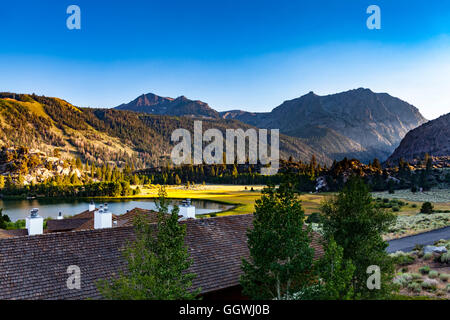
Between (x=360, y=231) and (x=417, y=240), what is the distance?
28263 millimetres

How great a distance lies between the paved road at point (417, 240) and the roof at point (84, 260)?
21.5 meters

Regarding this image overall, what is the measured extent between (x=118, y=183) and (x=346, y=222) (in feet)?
414

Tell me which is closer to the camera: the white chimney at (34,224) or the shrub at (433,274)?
the white chimney at (34,224)

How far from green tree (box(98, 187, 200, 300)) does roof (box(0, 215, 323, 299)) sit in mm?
1189

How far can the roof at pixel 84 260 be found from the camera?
11.5 meters

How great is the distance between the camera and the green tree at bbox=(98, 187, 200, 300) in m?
8.20

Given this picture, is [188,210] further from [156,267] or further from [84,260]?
[156,267]

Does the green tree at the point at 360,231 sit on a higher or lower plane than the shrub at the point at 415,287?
higher

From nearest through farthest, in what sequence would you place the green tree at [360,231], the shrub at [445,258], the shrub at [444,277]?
the green tree at [360,231] → the shrub at [444,277] → the shrub at [445,258]

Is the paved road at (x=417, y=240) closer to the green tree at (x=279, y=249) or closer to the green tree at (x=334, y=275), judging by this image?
the green tree at (x=279, y=249)

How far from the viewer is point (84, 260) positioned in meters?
13.1

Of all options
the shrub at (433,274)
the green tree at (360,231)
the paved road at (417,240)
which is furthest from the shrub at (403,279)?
the paved road at (417,240)
